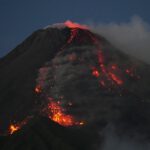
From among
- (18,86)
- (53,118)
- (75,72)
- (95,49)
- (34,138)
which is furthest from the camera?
(95,49)

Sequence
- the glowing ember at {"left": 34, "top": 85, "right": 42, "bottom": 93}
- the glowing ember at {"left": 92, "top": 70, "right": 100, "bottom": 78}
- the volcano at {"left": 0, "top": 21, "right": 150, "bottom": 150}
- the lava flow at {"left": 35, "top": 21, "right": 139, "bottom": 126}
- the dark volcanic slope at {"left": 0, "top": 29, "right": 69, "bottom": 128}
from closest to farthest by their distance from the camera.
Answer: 1. the volcano at {"left": 0, "top": 21, "right": 150, "bottom": 150}
2. the lava flow at {"left": 35, "top": 21, "right": 139, "bottom": 126}
3. the dark volcanic slope at {"left": 0, "top": 29, "right": 69, "bottom": 128}
4. the glowing ember at {"left": 34, "top": 85, "right": 42, "bottom": 93}
5. the glowing ember at {"left": 92, "top": 70, "right": 100, "bottom": 78}

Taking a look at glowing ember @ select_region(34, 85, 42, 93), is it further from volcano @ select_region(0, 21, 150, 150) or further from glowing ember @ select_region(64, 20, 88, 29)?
glowing ember @ select_region(64, 20, 88, 29)

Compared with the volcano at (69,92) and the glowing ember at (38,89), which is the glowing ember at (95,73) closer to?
the volcano at (69,92)

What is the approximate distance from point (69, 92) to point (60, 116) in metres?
9.16

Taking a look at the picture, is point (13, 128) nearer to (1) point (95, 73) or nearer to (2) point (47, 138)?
(2) point (47, 138)

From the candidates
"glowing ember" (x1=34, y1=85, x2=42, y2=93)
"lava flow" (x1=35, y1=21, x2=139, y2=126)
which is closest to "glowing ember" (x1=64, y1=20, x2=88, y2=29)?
"lava flow" (x1=35, y1=21, x2=139, y2=126)

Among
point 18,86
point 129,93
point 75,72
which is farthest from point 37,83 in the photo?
point 129,93

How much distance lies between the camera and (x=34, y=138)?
9044cm

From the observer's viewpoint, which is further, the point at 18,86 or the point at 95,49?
the point at 95,49

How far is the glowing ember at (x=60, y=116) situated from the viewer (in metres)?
97.5

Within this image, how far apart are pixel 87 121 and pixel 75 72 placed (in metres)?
18.3

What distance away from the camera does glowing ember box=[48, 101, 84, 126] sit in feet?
320

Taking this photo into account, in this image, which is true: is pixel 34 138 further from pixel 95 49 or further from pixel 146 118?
pixel 95 49

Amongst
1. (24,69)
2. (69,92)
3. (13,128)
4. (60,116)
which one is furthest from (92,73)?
(13,128)
